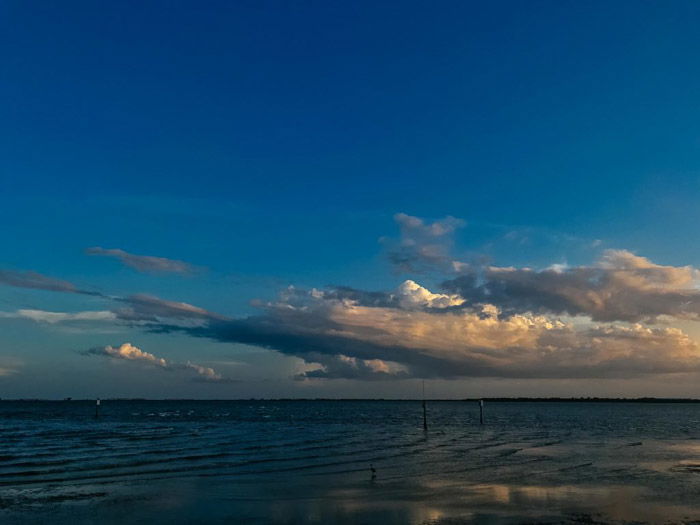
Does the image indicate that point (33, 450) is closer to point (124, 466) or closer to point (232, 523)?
point (124, 466)

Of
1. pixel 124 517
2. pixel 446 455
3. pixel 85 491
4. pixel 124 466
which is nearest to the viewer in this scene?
pixel 124 517

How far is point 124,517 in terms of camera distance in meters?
20.0

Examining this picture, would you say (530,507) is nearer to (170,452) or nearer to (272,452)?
(272,452)

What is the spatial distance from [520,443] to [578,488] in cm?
2804

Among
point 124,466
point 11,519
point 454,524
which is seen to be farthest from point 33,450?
point 454,524

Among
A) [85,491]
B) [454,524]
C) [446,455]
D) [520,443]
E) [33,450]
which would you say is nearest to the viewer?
[454,524]

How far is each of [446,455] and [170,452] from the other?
1923 centimetres

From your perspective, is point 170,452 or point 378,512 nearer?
point 378,512

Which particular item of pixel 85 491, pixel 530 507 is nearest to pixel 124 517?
pixel 85 491

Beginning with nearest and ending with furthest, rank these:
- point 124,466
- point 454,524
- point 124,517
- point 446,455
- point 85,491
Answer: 1. point 454,524
2. point 124,517
3. point 85,491
4. point 124,466
5. point 446,455

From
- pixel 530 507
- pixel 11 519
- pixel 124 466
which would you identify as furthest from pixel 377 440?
pixel 11 519

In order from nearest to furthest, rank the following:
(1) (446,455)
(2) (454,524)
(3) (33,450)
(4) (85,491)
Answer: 1. (2) (454,524)
2. (4) (85,491)
3. (1) (446,455)
4. (3) (33,450)

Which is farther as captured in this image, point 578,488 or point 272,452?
point 272,452

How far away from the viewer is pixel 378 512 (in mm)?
20391
